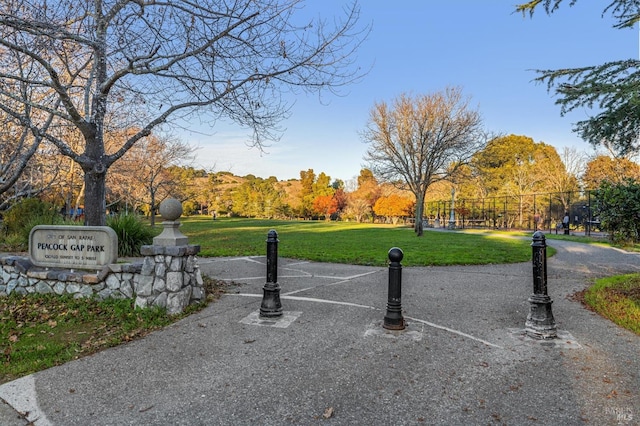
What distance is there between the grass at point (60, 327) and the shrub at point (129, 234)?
11.2ft

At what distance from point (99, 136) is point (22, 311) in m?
3.90

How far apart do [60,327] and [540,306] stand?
5.97 meters

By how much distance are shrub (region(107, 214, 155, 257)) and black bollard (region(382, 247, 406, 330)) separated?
7.50 m

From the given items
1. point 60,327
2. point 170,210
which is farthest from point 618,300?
point 60,327

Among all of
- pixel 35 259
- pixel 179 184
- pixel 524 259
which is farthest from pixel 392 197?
pixel 35 259

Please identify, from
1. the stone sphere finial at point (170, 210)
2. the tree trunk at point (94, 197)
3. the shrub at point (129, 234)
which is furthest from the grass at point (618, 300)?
the shrub at point (129, 234)

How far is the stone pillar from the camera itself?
5.21 meters

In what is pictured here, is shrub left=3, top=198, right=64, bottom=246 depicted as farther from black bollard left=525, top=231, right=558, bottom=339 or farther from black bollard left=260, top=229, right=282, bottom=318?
black bollard left=525, top=231, right=558, bottom=339

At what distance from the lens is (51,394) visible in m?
3.07

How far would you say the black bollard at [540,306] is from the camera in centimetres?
442

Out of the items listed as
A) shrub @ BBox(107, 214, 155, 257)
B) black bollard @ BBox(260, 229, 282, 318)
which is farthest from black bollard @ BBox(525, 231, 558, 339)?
shrub @ BBox(107, 214, 155, 257)

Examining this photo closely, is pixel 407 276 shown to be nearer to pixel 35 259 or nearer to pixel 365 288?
pixel 365 288

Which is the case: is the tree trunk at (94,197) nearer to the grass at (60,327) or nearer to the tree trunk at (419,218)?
the grass at (60,327)

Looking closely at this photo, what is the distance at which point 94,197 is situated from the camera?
27.5ft
